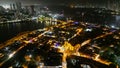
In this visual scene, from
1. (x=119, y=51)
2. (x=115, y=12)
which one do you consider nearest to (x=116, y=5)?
(x=115, y=12)

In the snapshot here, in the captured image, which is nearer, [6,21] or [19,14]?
[6,21]

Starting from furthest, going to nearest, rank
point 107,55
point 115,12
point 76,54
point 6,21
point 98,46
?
point 115,12
point 6,21
point 98,46
point 76,54
point 107,55

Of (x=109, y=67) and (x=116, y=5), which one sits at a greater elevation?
(x=116, y=5)

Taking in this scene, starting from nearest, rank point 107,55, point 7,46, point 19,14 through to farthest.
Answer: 1. point 107,55
2. point 7,46
3. point 19,14

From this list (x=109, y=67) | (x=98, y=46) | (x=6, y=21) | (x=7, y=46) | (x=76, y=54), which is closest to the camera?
(x=109, y=67)

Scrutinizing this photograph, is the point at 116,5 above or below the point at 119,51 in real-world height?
above

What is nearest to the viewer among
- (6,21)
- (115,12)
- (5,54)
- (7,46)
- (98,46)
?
(5,54)

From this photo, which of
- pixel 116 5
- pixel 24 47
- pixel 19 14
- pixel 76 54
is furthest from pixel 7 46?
pixel 116 5

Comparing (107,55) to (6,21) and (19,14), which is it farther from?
(19,14)

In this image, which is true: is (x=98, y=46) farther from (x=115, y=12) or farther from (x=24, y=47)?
(x=115, y=12)
